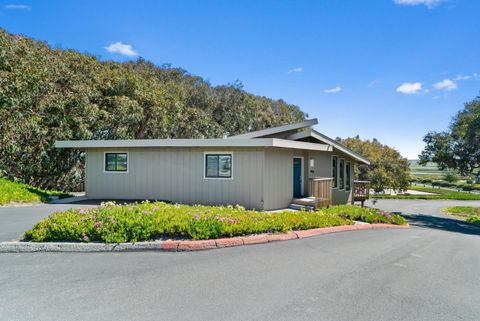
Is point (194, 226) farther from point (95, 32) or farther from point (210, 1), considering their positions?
point (95, 32)

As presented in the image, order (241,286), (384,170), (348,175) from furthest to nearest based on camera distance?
(384,170), (348,175), (241,286)

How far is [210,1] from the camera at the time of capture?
1354 centimetres

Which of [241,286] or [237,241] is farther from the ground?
[237,241]

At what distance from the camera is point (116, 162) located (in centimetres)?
1175

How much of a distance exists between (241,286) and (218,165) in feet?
22.2

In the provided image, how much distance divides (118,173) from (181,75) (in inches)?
836

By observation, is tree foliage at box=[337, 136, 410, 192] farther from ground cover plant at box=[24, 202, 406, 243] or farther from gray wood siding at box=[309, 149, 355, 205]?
ground cover plant at box=[24, 202, 406, 243]

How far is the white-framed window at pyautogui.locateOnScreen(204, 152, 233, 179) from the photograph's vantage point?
1017cm

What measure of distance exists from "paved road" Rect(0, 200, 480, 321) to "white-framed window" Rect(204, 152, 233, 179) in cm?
477

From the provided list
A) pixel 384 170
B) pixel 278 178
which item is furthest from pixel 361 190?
pixel 384 170

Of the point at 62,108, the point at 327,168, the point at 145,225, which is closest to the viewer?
the point at 145,225

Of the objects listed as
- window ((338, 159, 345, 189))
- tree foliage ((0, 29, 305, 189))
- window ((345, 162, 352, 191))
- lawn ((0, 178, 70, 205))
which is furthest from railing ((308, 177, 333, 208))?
tree foliage ((0, 29, 305, 189))

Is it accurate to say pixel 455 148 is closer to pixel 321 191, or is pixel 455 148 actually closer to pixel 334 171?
pixel 334 171

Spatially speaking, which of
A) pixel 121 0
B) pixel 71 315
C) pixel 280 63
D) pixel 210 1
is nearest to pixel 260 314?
pixel 71 315
